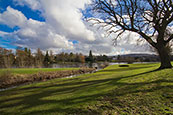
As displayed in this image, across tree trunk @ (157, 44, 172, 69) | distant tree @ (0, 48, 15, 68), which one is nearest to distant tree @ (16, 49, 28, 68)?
distant tree @ (0, 48, 15, 68)

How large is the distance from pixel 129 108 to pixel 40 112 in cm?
375

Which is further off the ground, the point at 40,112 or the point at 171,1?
the point at 171,1

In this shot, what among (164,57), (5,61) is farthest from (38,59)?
(164,57)

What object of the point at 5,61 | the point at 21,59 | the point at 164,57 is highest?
the point at 21,59

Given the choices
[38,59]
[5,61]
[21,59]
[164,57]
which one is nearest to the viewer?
[164,57]

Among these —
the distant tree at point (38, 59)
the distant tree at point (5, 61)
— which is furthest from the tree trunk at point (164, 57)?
the distant tree at point (38, 59)

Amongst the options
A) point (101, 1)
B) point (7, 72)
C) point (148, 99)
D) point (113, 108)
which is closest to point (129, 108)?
point (113, 108)

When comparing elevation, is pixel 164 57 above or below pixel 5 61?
above

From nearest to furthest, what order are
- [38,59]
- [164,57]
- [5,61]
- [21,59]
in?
[164,57]
[5,61]
[21,59]
[38,59]

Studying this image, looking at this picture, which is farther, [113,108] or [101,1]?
[101,1]

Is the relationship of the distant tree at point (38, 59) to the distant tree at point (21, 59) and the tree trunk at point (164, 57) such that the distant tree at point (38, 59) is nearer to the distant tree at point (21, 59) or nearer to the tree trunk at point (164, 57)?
the distant tree at point (21, 59)

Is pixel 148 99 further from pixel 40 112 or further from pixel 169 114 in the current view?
pixel 40 112

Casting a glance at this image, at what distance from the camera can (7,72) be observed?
14.4 m

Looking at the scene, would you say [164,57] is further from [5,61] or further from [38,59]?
[38,59]
